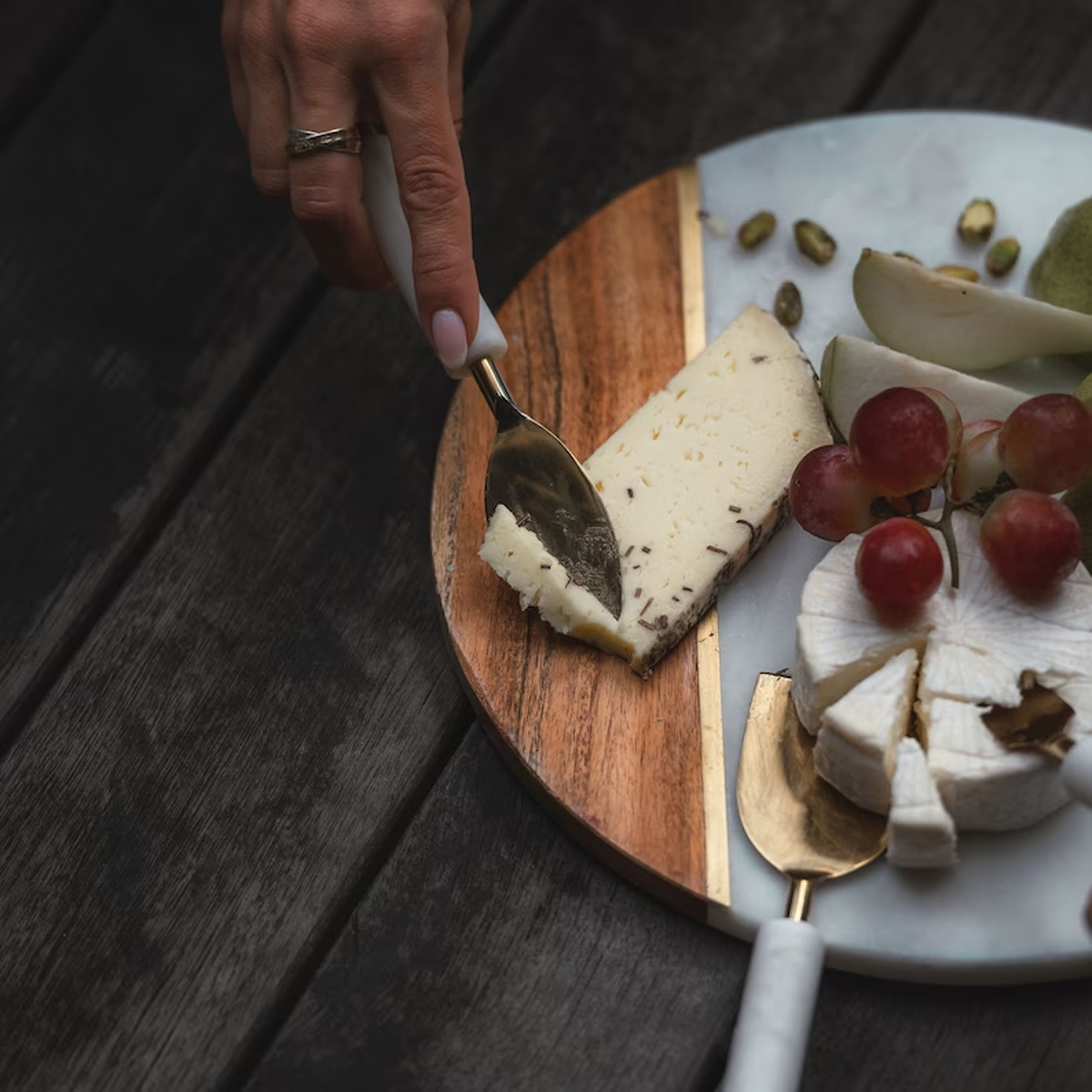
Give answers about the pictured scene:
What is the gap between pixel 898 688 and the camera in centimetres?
98

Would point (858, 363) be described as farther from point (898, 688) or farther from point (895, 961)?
point (895, 961)

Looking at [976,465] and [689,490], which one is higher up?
[976,465]

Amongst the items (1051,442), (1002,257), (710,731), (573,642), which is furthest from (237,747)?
(1002,257)

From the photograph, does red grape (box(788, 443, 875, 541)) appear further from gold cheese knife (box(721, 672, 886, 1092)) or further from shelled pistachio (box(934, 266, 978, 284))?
shelled pistachio (box(934, 266, 978, 284))

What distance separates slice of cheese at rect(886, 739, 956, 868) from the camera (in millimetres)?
942

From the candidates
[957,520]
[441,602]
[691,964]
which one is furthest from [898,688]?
[441,602]

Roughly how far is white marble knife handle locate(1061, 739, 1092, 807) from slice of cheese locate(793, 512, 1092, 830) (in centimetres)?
2

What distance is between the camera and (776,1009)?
913 millimetres

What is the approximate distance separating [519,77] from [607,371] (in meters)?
0.45

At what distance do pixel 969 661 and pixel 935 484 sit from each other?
16 centimetres

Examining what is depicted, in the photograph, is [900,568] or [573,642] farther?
[573,642]

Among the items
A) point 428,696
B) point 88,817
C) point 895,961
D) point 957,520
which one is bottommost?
point 88,817

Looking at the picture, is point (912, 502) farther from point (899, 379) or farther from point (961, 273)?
point (961, 273)

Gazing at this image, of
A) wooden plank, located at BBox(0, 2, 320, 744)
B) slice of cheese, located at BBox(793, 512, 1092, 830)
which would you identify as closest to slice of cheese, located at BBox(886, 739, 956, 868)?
slice of cheese, located at BBox(793, 512, 1092, 830)
